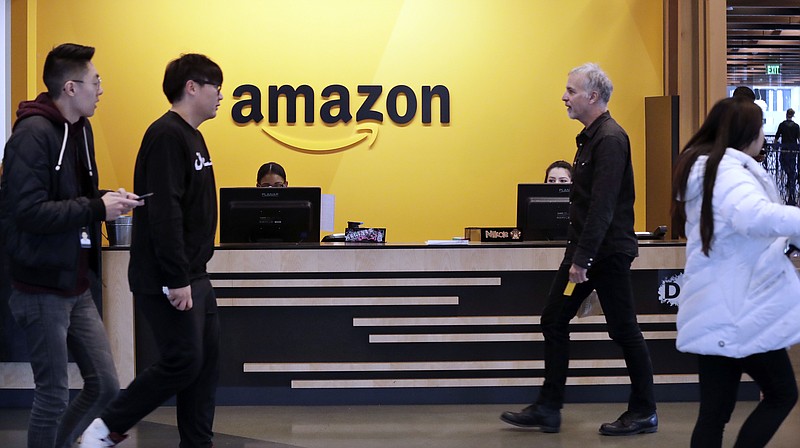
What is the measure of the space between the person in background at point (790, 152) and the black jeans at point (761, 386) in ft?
33.5

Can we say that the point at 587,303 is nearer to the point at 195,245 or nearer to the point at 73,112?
the point at 195,245

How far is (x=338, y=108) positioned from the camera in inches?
311

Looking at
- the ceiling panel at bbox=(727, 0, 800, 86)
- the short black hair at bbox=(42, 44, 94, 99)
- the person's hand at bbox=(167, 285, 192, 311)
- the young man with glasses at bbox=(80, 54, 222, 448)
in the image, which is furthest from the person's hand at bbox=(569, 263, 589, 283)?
the ceiling panel at bbox=(727, 0, 800, 86)

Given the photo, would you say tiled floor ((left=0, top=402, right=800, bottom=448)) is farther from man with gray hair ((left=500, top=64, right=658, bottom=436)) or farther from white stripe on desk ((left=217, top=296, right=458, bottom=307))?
white stripe on desk ((left=217, top=296, right=458, bottom=307))

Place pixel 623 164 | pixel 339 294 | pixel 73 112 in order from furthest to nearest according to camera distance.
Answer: pixel 339 294
pixel 623 164
pixel 73 112

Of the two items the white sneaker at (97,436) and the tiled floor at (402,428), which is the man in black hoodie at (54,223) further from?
the tiled floor at (402,428)

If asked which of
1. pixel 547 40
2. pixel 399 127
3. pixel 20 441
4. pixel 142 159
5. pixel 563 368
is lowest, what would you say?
pixel 20 441

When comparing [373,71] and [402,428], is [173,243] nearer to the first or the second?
[402,428]

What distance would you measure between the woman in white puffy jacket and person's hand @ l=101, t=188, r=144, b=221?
1768 mm

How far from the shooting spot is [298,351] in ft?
16.7

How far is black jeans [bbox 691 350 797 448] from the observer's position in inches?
111

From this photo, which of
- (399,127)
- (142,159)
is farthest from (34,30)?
(142,159)

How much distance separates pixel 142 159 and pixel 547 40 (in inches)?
205

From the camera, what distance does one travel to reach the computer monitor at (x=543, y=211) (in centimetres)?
552
